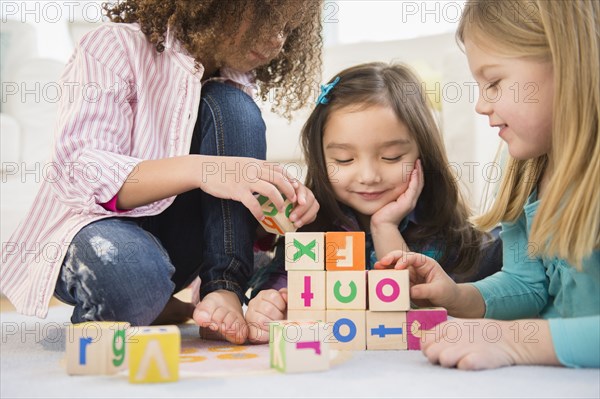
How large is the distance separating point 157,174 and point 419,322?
0.45 m

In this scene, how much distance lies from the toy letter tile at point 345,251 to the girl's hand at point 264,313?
11 centimetres

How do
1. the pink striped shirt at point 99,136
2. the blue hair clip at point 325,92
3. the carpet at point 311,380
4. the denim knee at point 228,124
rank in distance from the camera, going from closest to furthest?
the carpet at point 311,380
the pink striped shirt at point 99,136
the denim knee at point 228,124
the blue hair clip at point 325,92

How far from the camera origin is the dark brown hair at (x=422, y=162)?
147cm

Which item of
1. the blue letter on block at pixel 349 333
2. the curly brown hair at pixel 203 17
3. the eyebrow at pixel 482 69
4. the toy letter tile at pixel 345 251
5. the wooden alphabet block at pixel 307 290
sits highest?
the curly brown hair at pixel 203 17

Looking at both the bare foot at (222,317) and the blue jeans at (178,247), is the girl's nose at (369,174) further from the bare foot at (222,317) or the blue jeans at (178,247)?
the bare foot at (222,317)

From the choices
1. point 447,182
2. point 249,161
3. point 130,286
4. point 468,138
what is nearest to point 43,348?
point 130,286

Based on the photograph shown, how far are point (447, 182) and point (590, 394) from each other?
0.78m

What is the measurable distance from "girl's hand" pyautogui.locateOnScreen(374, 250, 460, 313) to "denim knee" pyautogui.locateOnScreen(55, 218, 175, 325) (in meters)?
0.35

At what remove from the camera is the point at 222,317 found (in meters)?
1.11

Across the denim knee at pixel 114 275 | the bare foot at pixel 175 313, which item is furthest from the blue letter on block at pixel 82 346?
the bare foot at pixel 175 313

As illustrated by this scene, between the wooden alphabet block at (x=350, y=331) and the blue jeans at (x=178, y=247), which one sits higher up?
the blue jeans at (x=178, y=247)

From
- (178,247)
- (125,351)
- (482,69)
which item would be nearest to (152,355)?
(125,351)

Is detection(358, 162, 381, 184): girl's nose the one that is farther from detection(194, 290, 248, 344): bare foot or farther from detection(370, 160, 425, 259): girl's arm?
detection(194, 290, 248, 344): bare foot

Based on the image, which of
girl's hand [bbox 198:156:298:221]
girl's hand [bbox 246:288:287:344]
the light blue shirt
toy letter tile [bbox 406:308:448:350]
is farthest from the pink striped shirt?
the light blue shirt
